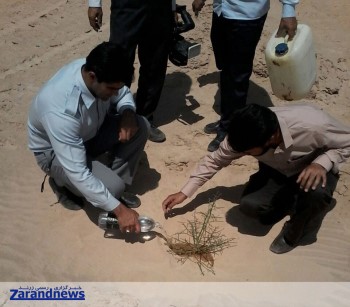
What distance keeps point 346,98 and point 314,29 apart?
3.92 ft

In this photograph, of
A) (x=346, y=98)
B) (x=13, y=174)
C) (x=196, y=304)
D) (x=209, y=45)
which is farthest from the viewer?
(x=209, y=45)

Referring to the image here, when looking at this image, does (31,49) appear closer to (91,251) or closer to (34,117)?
(34,117)

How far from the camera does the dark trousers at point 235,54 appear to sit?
3711 millimetres

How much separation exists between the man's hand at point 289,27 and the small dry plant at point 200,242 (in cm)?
138

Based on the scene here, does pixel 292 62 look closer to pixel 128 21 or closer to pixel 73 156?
pixel 128 21

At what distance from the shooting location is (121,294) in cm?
304

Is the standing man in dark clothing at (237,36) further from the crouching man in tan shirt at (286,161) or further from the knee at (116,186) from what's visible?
the knee at (116,186)

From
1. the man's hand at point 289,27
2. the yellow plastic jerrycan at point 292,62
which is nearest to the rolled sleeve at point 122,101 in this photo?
the yellow plastic jerrycan at point 292,62

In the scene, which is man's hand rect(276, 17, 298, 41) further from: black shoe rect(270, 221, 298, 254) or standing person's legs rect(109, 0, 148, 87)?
black shoe rect(270, 221, 298, 254)

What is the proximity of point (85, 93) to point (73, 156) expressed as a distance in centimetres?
37

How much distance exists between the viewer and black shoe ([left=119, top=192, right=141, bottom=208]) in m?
3.59

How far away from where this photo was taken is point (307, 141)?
116 inches

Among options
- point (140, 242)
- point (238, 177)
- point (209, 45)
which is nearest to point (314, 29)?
point (209, 45)

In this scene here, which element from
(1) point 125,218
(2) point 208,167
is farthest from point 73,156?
(2) point 208,167
